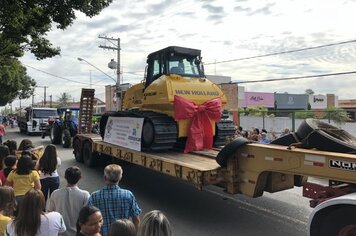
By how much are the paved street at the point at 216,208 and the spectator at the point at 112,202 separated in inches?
94.2

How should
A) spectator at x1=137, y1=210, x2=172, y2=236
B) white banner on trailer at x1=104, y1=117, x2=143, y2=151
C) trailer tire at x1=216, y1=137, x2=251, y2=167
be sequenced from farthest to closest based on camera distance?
white banner on trailer at x1=104, y1=117, x2=143, y2=151, trailer tire at x1=216, y1=137, x2=251, y2=167, spectator at x1=137, y1=210, x2=172, y2=236

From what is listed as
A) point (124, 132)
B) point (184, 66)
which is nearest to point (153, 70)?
point (184, 66)

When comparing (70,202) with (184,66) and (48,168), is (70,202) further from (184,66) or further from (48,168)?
(184,66)

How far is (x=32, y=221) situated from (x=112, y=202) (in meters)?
1.02

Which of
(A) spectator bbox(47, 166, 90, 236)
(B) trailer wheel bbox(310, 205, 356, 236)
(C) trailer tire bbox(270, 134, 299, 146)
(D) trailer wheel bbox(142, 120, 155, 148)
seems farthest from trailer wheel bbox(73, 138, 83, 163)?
(B) trailer wheel bbox(310, 205, 356, 236)

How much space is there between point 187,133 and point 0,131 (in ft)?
31.9

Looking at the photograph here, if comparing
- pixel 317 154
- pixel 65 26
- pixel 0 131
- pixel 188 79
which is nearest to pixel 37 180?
pixel 317 154

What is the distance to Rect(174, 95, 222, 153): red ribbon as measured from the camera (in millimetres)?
9062

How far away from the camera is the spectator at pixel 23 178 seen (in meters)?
5.23

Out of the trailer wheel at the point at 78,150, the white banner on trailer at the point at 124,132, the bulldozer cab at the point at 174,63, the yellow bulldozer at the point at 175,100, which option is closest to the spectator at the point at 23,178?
the yellow bulldozer at the point at 175,100

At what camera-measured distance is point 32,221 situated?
11.0 ft

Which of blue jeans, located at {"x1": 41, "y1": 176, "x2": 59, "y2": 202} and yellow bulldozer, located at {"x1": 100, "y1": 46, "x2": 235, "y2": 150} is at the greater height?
yellow bulldozer, located at {"x1": 100, "y1": 46, "x2": 235, "y2": 150}

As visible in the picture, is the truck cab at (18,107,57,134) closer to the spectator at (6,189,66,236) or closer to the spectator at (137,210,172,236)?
the spectator at (6,189,66,236)

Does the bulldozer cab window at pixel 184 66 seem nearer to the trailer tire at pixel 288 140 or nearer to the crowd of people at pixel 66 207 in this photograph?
the trailer tire at pixel 288 140
